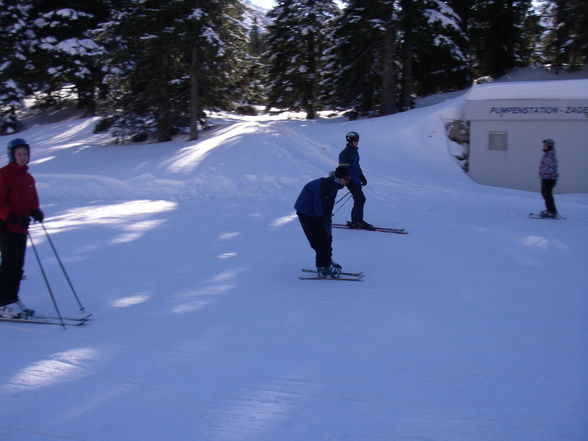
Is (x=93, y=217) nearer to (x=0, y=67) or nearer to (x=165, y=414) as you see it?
(x=165, y=414)

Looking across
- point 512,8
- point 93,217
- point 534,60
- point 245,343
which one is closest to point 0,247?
point 245,343

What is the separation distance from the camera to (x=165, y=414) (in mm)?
3781

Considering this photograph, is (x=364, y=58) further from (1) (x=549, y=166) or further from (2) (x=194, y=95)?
(1) (x=549, y=166)

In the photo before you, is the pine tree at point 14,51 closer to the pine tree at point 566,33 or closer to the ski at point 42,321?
the ski at point 42,321

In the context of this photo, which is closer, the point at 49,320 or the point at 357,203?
the point at 49,320

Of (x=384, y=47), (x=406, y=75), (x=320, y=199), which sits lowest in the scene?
(x=320, y=199)

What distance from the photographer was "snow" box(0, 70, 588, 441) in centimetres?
374

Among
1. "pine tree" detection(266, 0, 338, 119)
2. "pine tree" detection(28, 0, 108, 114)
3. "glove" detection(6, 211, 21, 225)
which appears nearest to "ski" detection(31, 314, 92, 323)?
"glove" detection(6, 211, 21, 225)

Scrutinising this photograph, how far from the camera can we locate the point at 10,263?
18.2 ft

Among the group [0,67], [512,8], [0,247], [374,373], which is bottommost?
[374,373]

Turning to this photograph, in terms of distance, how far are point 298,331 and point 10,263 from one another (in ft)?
10.5

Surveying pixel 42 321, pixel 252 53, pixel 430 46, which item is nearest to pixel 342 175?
pixel 42 321

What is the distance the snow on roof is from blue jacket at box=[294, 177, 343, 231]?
11.1 metres

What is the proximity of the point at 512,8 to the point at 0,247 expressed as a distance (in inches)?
1149
